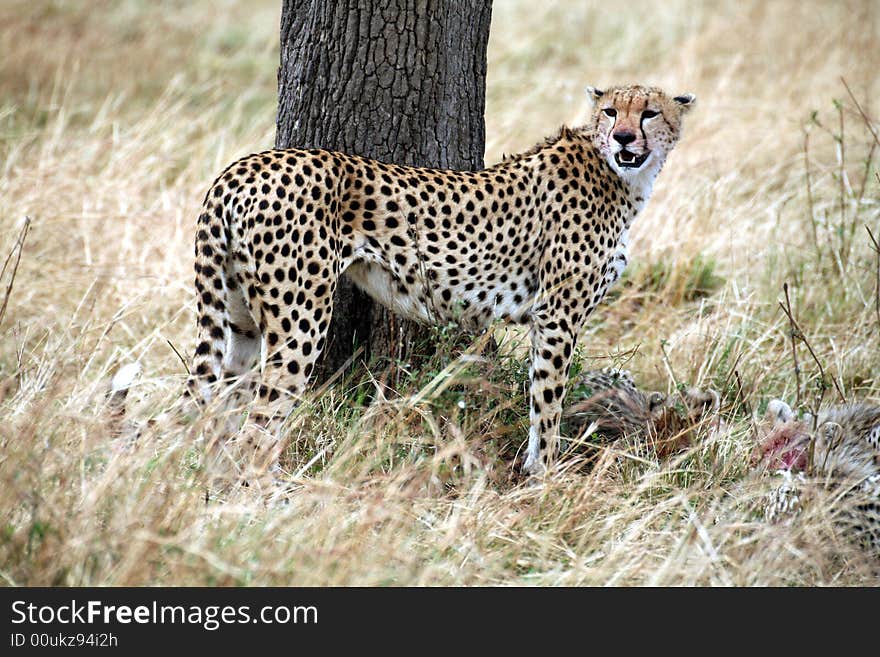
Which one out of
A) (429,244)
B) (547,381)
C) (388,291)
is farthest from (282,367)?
Result: (547,381)

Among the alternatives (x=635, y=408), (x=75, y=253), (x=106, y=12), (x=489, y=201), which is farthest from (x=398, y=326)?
(x=106, y=12)

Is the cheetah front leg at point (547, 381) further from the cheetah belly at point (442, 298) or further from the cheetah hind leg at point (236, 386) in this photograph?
the cheetah hind leg at point (236, 386)

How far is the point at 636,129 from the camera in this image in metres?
4.53

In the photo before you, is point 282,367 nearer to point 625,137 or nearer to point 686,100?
point 625,137

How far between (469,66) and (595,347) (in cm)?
164

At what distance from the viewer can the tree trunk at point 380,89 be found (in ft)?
15.3

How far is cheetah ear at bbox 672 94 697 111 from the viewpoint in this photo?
15.4 ft

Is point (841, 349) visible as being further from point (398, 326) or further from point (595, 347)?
point (398, 326)

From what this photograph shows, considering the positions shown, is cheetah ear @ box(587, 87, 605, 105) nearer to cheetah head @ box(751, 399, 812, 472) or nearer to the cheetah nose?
the cheetah nose

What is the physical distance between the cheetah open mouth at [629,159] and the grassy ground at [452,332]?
32.1 inches

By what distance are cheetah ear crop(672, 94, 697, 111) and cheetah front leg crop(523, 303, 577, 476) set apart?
1.06 metres

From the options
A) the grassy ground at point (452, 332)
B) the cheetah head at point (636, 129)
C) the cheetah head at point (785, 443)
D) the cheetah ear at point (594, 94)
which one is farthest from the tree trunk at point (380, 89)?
the cheetah head at point (785, 443)

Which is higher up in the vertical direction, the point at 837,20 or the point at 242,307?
the point at 837,20

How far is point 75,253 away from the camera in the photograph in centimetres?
608
